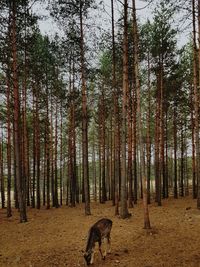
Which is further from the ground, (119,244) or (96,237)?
(96,237)

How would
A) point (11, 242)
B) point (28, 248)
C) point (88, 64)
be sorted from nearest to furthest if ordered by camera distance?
point (28, 248) → point (11, 242) → point (88, 64)

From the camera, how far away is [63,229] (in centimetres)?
1438

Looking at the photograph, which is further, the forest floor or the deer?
the forest floor

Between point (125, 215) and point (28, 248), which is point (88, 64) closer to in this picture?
point (125, 215)

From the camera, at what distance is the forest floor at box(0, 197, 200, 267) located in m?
9.44

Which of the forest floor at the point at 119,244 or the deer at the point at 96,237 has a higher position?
the deer at the point at 96,237

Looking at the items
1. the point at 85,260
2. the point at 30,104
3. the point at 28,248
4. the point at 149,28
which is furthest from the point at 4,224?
the point at 149,28

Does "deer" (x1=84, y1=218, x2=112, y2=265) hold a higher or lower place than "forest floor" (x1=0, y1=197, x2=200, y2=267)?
higher

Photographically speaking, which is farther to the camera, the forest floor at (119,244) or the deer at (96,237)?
the forest floor at (119,244)

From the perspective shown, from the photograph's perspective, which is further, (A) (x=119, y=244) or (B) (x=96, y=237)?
(A) (x=119, y=244)

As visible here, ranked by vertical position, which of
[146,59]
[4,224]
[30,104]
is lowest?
[4,224]

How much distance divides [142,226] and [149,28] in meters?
16.1

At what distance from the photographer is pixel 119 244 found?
11.0 meters

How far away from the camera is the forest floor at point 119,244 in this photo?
9.44 meters
